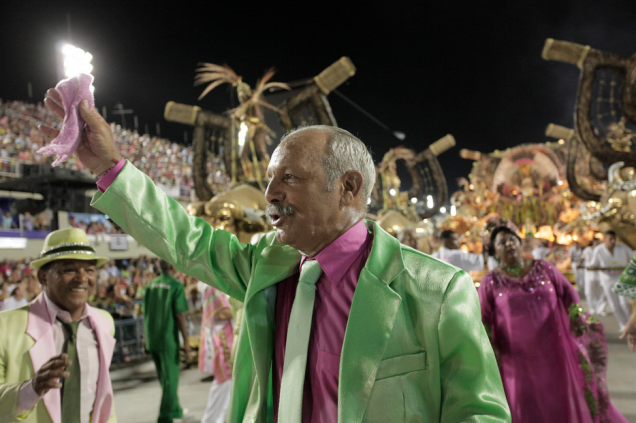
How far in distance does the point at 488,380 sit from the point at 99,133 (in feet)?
3.98

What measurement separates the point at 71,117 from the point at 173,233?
16.8 inches

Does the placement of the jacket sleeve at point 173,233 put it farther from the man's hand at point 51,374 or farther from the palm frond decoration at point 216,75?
the palm frond decoration at point 216,75

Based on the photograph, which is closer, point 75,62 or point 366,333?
point 366,333

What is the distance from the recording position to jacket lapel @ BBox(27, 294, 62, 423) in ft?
7.29

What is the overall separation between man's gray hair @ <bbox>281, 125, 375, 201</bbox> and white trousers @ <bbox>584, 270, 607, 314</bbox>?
33.7 feet

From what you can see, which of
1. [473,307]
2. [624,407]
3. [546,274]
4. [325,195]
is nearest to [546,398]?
[546,274]

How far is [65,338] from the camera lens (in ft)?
7.90

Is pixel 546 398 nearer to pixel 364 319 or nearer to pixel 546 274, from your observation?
pixel 546 274

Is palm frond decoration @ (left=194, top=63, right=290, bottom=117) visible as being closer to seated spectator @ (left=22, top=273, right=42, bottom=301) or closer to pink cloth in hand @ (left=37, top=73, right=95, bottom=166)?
seated spectator @ (left=22, top=273, right=42, bottom=301)

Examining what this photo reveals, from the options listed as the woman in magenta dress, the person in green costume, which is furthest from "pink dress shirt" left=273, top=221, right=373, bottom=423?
the person in green costume

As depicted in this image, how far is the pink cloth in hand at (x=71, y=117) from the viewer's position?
1.28m

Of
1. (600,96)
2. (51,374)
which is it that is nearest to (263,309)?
(51,374)

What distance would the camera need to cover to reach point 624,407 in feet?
15.4

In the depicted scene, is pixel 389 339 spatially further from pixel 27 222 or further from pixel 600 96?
pixel 27 222
